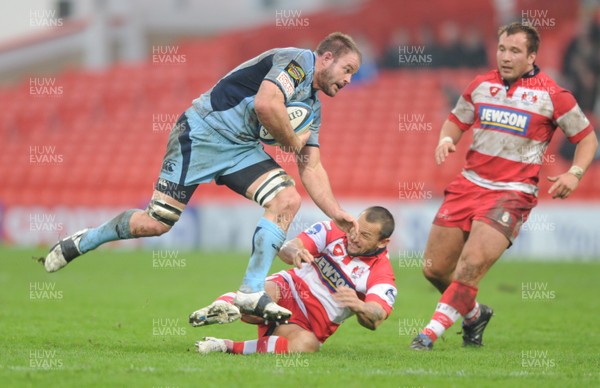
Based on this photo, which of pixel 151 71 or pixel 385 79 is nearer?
pixel 385 79

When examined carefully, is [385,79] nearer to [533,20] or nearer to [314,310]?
[533,20]

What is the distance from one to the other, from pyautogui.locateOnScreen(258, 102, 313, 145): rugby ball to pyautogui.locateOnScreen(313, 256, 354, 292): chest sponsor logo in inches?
40.6

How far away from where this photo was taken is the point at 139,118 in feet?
98.3

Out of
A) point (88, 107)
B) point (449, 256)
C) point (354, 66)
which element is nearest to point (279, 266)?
point (449, 256)

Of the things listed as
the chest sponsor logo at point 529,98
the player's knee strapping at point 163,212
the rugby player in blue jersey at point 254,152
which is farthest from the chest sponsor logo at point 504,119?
the player's knee strapping at point 163,212

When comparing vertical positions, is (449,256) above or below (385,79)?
below

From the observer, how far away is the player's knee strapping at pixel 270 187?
7531 mm

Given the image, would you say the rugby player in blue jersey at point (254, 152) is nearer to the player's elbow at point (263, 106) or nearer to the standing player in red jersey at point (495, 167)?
the player's elbow at point (263, 106)

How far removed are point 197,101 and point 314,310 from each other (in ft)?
6.42

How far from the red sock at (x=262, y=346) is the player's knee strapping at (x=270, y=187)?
1.05 metres

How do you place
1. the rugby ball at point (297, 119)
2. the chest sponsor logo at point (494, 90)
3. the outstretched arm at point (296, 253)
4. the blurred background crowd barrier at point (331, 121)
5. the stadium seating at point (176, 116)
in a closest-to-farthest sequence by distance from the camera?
the outstretched arm at point (296, 253) → the rugby ball at point (297, 119) → the chest sponsor logo at point (494, 90) → the blurred background crowd barrier at point (331, 121) → the stadium seating at point (176, 116)

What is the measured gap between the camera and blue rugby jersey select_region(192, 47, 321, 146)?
24.6 feet

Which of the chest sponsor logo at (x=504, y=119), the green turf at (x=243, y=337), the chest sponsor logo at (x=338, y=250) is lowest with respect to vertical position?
the green turf at (x=243, y=337)

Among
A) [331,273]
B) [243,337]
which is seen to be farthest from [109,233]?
[331,273]
